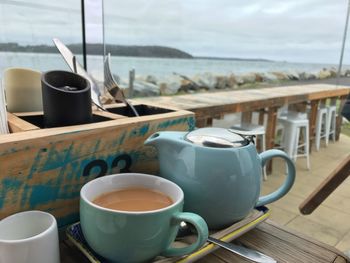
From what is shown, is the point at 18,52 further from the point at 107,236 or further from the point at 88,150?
the point at 107,236

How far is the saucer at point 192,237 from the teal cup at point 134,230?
2 cm

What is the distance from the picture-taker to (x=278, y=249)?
0.43 metres

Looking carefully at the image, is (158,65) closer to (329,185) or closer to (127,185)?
(329,185)

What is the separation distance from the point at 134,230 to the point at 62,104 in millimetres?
228

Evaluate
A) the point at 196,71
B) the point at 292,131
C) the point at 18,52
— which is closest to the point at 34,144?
the point at 18,52

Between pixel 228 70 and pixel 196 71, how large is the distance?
1.93 ft

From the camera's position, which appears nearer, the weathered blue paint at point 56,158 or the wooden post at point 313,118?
the weathered blue paint at point 56,158

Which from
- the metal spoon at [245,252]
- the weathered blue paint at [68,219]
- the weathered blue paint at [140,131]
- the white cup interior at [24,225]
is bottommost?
the metal spoon at [245,252]

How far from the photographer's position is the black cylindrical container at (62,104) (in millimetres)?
414

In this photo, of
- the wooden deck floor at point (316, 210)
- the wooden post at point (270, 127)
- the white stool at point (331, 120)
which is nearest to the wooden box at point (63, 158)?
the wooden deck floor at point (316, 210)

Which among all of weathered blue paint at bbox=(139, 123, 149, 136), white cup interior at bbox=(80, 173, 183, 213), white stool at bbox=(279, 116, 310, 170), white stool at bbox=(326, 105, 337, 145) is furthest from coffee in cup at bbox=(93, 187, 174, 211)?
white stool at bbox=(326, 105, 337, 145)

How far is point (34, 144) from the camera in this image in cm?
36

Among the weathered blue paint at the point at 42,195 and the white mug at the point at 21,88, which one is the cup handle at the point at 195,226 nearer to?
the weathered blue paint at the point at 42,195

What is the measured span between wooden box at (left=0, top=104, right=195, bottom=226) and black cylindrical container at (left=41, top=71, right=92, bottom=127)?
3 centimetres
